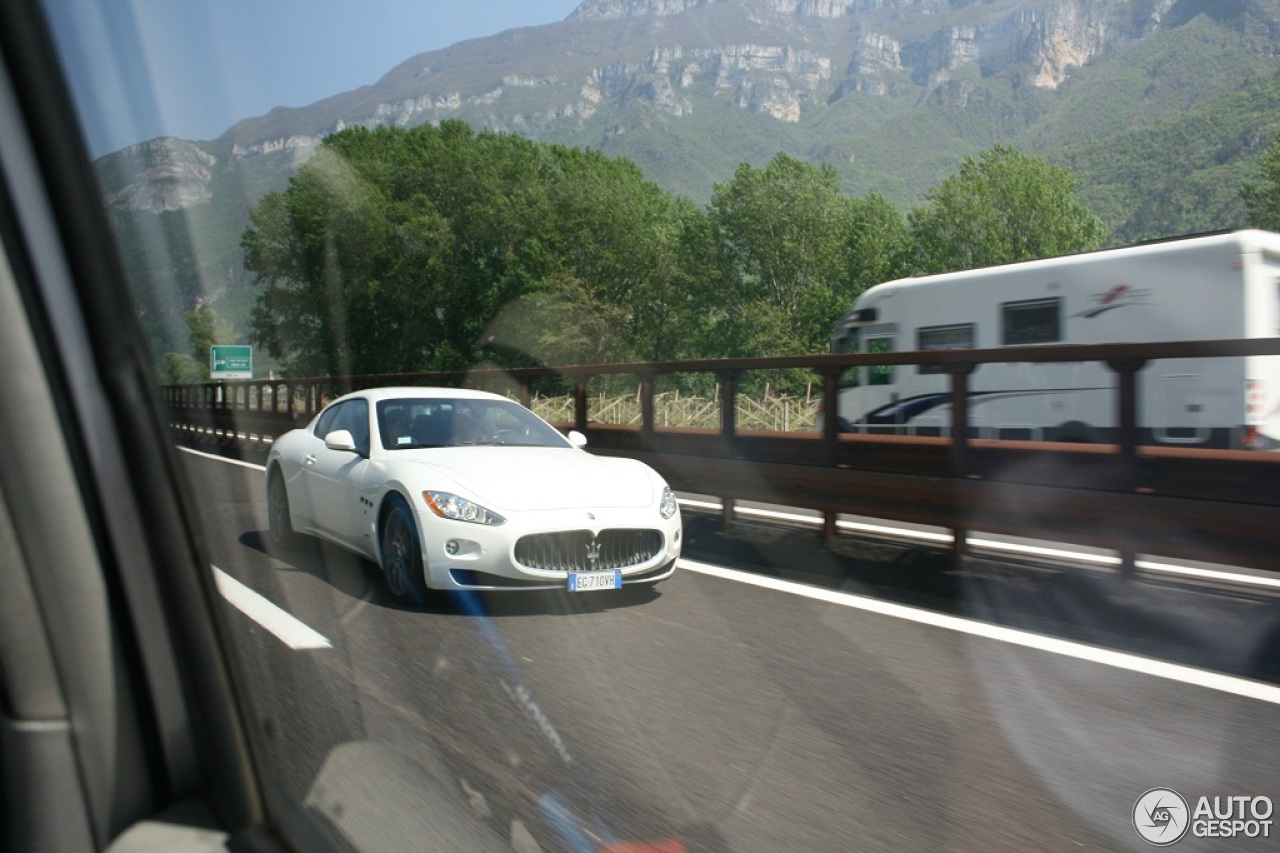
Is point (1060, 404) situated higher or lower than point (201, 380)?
lower

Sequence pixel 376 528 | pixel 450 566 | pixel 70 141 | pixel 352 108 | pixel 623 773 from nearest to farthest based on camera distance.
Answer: pixel 70 141
pixel 623 773
pixel 352 108
pixel 450 566
pixel 376 528

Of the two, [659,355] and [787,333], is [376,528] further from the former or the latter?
[787,333]

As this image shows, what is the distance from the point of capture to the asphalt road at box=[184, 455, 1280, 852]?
3162mm

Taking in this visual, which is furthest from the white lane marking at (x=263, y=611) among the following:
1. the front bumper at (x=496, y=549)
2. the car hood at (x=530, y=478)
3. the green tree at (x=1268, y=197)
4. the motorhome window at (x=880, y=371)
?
the green tree at (x=1268, y=197)

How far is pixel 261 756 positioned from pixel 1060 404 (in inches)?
575

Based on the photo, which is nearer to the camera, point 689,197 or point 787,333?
point 787,333

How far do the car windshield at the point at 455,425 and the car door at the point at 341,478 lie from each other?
0.20 meters

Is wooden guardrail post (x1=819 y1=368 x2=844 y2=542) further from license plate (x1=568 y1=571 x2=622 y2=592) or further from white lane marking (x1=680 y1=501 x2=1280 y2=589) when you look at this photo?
license plate (x1=568 y1=571 x2=622 y2=592)

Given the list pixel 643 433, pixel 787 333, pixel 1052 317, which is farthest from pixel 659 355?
pixel 643 433

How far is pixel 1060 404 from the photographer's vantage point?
1495cm

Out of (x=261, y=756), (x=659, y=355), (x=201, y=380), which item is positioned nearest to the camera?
(x=261, y=756)

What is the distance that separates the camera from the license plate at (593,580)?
247 inches

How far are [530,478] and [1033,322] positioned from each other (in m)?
11.3

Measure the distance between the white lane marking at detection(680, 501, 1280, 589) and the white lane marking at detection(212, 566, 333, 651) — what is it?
17.8 ft
